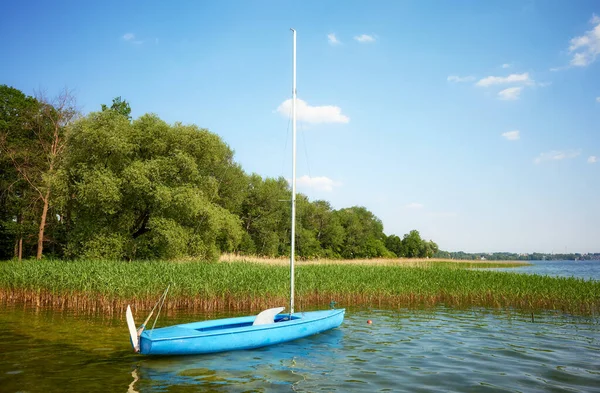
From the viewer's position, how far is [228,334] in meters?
11.6

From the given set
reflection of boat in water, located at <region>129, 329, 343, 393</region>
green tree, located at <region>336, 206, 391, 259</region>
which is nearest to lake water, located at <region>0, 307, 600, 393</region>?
reflection of boat in water, located at <region>129, 329, 343, 393</region>

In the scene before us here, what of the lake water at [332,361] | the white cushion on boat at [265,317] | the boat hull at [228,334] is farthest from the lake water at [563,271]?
the white cushion on boat at [265,317]

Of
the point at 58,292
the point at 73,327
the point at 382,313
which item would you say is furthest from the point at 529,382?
the point at 58,292

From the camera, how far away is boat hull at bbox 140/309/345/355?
34.9 feet

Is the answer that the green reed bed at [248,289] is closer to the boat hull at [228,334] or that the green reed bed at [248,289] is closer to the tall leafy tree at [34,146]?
the boat hull at [228,334]

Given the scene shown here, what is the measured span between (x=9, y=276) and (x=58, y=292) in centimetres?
333

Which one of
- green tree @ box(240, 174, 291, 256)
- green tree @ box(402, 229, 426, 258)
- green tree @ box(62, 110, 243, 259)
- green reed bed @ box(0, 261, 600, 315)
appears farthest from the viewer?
green tree @ box(402, 229, 426, 258)

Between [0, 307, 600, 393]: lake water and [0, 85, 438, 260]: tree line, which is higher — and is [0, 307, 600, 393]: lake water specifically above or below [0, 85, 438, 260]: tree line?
below

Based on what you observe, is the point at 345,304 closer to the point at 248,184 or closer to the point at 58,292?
the point at 58,292

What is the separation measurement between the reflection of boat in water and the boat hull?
0.27 meters

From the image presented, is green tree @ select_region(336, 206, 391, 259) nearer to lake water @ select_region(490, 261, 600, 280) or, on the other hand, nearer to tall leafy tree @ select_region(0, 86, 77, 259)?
lake water @ select_region(490, 261, 600, 280)

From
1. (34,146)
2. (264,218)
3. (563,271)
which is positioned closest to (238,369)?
(34,146)

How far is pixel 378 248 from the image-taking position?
9219 centimetres

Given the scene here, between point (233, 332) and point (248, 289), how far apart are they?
7410 mm
